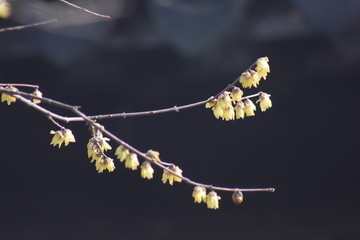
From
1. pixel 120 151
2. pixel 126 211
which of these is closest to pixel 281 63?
pixel 126 211

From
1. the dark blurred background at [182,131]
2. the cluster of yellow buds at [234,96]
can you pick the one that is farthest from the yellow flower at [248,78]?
the dark blurred background at [182,131]

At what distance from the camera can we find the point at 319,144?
5.75 meters

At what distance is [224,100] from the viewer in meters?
2.04

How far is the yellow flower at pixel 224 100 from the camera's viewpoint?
2047mm

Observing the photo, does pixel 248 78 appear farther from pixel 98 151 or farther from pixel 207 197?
pixel 98 151

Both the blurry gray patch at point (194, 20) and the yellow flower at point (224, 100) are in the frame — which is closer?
the yellow flower at point (224, 100)

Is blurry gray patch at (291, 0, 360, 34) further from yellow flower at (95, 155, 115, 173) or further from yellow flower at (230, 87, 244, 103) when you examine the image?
yellow flower at (95, 155, 115, 173)

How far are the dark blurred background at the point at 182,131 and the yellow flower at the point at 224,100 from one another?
7.12 feet

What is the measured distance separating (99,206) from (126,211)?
0.73 ft

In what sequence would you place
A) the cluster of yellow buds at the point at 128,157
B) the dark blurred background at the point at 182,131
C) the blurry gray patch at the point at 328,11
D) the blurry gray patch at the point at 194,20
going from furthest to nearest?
the dark blurred background at the point at 182,131
the blurry gray patch at the point at 194,20
the blurry gray patch at the point at 328,11
the cluster of yellow buds at the point at 128,157

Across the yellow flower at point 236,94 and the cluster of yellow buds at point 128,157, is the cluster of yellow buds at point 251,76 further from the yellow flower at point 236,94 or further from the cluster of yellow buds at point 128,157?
the cluster of yellow buds at point 128,157

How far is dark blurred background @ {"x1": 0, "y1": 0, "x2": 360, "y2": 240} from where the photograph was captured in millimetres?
4426

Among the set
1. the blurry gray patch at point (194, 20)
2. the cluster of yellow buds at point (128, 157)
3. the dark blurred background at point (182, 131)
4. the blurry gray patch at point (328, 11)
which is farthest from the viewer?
the dark blurred background at point (182, 131)

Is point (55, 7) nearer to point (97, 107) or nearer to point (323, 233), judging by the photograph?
point (97, 107)
